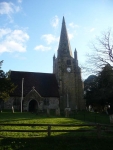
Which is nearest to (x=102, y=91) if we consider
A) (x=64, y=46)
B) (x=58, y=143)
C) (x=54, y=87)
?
(x=54, y=87)

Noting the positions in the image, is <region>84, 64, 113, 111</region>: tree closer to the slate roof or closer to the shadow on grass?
the slate roof

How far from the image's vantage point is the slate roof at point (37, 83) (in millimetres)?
36706

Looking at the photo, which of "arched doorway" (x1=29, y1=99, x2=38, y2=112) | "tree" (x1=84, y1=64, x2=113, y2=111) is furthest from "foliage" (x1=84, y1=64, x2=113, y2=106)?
"arched doorway" (x1=29, y1=99, x2=38, y2=112)

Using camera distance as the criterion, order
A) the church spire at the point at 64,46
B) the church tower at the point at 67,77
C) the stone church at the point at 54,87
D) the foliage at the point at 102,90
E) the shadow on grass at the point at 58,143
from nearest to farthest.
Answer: the shadow on grass at the point at 58,143 < the foliage at the point at 102,90 < the stone church at the point at 54,87 < the church tower at the point at 67,77 < the church spire at the point at 64,46

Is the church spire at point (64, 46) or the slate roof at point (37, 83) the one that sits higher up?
the church spire at point (64, 46)

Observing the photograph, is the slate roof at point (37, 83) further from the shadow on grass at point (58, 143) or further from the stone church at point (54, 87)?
the shadow on grass at point (58, 143)

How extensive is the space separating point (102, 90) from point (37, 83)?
17.2 metres

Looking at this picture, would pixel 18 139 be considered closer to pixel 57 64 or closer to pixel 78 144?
pixel 78 144

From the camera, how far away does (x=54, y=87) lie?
128 feet

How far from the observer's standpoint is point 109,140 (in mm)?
10047

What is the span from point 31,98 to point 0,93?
8.03m

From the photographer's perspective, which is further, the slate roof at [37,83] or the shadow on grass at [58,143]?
the slate roof at [37,83]

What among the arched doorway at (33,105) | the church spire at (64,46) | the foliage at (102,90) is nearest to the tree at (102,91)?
the foliage at (102,90)

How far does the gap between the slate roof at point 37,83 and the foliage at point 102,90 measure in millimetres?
8054
